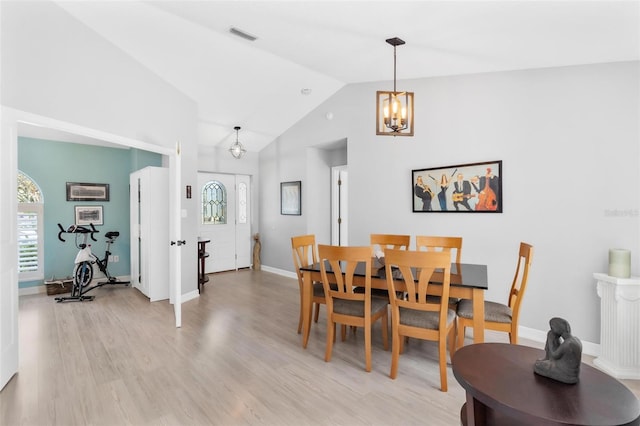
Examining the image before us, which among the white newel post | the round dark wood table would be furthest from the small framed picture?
the white newel post

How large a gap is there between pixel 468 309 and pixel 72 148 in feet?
20.9

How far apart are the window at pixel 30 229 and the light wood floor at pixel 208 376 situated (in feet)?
4.76

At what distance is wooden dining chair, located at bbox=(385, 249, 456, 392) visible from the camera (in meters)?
2.32

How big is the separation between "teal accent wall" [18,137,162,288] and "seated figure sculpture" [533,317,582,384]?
247 inches

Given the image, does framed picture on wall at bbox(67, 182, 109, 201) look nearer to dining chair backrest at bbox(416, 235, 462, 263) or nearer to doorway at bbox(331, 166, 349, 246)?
doorway at bbox(331, 166, 349, 246)

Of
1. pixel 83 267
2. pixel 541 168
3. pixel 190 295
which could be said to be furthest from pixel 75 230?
pixel 541 168

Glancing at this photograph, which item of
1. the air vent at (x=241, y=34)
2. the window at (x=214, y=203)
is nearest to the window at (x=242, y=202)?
the window at (x=214, y=203)

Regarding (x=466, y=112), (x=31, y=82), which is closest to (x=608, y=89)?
(x=466, y=112)

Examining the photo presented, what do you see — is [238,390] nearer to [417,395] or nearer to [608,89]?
[417,395]

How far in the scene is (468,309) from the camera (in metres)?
2.69

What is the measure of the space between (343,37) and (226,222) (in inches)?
178

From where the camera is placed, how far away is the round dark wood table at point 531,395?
124 centimetres

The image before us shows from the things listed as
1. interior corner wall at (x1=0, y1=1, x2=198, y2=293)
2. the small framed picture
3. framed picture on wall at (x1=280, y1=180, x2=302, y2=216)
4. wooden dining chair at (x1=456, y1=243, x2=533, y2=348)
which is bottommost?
wooden dining chair at (x1=456, y1=243, x2=533, y2=348)

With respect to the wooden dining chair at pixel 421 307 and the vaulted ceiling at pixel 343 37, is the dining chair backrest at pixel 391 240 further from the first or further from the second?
the vaulted ceiling at pixel 343 37
